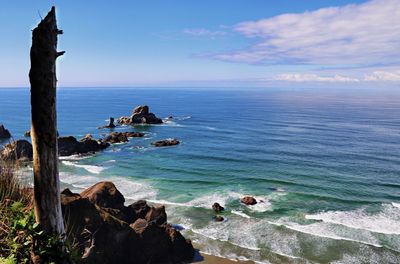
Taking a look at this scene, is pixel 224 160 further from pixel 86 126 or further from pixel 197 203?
pixel 86 126

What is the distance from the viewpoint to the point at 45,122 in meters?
7.15

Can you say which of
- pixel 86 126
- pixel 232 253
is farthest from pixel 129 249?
pixel 86 126

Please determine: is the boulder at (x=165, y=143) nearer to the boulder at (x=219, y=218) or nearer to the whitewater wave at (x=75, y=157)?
the whitewater wave at (x=75, y=157)

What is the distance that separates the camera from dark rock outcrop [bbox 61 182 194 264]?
61.4ft

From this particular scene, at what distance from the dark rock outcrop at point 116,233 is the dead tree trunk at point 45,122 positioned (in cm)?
965

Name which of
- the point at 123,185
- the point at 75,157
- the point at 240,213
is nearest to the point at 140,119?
the point at 75,157

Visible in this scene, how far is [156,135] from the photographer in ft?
258

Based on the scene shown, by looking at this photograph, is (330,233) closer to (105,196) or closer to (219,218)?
(219,218)

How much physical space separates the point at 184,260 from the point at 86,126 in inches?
3174

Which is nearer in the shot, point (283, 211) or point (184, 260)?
point (184, 260)

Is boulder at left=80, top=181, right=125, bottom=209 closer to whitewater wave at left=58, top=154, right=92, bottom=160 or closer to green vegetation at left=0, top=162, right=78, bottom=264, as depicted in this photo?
green vegetation at left=0, top=162, right=78, bottom=264

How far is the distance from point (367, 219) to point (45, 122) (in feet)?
104

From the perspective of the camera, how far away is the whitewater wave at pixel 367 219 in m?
29.4

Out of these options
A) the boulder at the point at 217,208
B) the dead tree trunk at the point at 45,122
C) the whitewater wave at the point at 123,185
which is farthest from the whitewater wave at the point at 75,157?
the dead tree trunk at the point at 45,122
